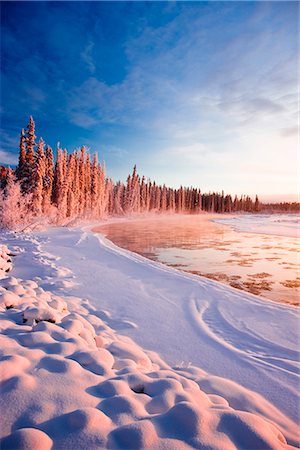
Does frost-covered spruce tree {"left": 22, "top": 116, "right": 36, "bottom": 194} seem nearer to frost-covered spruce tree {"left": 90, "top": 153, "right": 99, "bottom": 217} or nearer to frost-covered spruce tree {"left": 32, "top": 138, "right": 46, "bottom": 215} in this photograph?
frost-covered spruce tree {"left": 32, "top": 138, "right": 46, "bottom": 215}

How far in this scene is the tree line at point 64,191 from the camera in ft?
75.6

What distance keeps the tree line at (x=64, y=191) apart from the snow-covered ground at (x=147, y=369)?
18.5 m

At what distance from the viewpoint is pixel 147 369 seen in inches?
123

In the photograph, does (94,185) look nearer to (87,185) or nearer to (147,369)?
(87,185)

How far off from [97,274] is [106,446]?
6433 mm

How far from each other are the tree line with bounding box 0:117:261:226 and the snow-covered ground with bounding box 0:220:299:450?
18.5 metres

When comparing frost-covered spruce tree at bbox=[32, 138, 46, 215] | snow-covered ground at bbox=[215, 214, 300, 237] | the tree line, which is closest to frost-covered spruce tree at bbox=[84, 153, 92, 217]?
the tree line

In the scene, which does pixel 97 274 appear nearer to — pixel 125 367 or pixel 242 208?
pixel 125 367

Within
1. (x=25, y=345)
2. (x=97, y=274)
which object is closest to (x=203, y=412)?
(x=25, y=345)

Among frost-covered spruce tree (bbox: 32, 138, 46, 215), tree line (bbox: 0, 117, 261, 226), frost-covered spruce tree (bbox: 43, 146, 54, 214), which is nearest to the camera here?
tree line (bbox: 0, 117, 261, 226)

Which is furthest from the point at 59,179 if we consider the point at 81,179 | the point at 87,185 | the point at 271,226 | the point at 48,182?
the point at 271,226

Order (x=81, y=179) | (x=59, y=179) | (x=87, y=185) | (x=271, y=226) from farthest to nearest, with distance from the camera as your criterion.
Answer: (x=87, y=185) → (x=81, y=179) → (x=59, y=179) → (x=271, y=226)

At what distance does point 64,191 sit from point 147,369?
117 ft

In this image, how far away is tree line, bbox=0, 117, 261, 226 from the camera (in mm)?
23042
